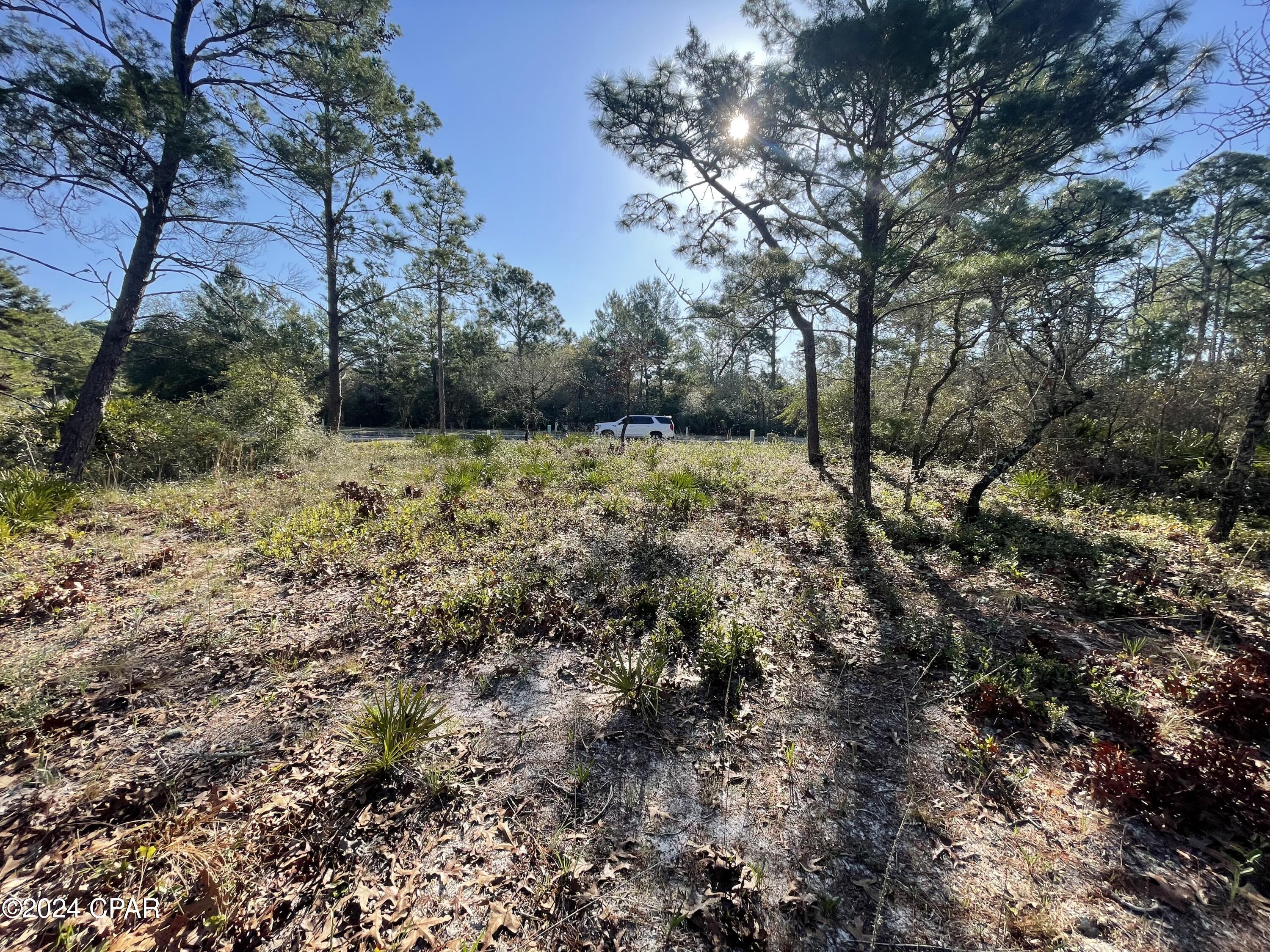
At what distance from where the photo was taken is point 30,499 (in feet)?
15.6

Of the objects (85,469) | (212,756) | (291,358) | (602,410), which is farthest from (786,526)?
(602,410)

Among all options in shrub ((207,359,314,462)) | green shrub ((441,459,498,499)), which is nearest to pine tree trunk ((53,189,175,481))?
shrub ((207,359,314,462))

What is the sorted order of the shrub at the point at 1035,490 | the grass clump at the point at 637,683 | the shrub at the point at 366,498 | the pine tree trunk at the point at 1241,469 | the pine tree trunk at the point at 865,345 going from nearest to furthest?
1. the grass clump at the point at 637,683
2. the pine tree trunk at the point at 1241,469
3. the pine tree trunk at the point at 865,345
4. the shrub at the point at 366,498
5. the shrub at the point at 1035,490

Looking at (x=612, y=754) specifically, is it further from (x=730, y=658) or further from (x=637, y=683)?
(x=730, y=658)

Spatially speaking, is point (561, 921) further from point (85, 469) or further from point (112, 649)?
point (85, 469)

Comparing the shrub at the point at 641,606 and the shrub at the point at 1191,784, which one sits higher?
the shrub at the point at 641,606

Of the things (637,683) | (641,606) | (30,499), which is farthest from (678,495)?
(30,499)

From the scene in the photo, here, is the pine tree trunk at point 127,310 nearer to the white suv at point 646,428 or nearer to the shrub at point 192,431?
the shrub at point 192,431

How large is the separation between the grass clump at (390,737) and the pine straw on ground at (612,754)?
0.08m

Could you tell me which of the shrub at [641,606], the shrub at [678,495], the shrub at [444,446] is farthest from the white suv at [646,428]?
the shrub at [641,606]

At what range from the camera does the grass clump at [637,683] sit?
2.62 m

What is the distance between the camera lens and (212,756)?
7.01ft

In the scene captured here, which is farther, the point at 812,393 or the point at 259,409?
the point at 812,393

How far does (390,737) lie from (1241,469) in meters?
8.94
